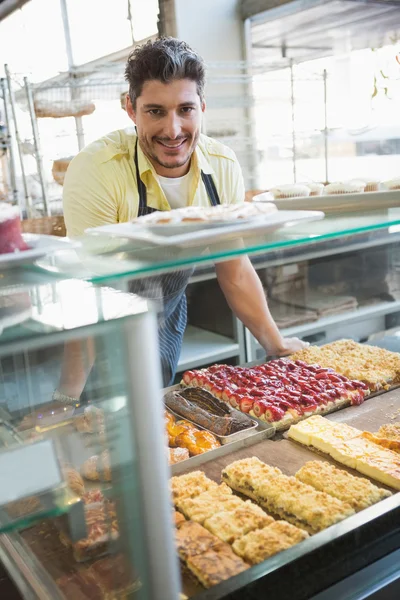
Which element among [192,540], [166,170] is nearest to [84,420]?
[192,540]

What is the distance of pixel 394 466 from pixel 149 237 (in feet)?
2.78

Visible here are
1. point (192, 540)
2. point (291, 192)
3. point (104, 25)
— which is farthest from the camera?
point (104, 25)

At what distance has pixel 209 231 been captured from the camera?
1.04 m

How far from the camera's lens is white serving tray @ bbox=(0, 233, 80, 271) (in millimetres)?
927

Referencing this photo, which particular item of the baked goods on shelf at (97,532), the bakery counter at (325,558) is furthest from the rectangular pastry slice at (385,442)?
the baked goods on shelf at (97,532)

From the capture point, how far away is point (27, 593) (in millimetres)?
1098

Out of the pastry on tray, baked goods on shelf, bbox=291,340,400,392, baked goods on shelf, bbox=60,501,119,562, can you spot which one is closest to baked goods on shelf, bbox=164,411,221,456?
the pastry on tray

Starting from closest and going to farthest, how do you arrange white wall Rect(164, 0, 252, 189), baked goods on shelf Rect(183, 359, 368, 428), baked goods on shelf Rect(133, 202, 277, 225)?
baked goods on shelf Rect(133, 202, 277, 225), baked goods on shelf Rect(183, 359, 368, 428), white wall Rect(164, 0, 252, 189)

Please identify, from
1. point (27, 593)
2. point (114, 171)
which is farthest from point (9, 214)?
point (114, 171)

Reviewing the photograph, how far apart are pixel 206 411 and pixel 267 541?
586 millimetres

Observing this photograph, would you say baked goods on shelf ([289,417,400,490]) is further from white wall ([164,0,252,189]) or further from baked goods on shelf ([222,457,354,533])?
white wall ([164,0,252,189])

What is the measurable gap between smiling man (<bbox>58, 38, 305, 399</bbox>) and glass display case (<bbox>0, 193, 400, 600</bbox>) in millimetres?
768

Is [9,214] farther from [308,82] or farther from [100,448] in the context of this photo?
[308,82]

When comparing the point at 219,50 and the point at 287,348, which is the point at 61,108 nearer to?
the point at 219,50
